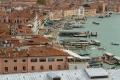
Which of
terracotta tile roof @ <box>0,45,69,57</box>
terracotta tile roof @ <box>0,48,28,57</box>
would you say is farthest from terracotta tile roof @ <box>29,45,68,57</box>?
terracotta tile roof @ <box>0,48,28,57</box>

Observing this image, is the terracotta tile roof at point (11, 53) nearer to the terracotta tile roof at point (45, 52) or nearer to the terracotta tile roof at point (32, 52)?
the terracotta tile roof at point (32, 52)

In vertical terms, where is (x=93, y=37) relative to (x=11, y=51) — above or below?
below

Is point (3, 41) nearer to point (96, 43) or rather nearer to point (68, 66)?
point (68, 66)

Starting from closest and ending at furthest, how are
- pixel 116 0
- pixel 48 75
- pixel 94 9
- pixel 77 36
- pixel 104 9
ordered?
pixel 48 75, pixel 77 36, pixel 94 9, pixel 104 9, pixel 116 0

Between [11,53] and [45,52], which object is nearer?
[11,53]

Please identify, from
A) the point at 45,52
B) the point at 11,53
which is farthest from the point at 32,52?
the point at 11,53

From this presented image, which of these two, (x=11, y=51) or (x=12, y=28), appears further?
(x=12, y=28)

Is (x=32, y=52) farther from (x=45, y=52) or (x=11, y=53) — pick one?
(x=11, y=53)

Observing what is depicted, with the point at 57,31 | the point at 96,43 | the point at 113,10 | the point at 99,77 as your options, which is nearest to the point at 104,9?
the point at 113,10

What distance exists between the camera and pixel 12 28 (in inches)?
772

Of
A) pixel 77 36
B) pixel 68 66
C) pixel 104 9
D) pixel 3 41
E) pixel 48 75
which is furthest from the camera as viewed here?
pixel 104 9

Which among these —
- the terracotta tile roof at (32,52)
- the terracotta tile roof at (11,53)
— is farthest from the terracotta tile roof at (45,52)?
the terracotta tile roof at (11,53)

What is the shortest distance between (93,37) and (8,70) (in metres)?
17.9

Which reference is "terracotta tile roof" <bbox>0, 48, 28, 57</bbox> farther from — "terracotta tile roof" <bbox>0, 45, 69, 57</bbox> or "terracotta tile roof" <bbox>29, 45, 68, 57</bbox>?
"terracotta tile roof" <bbox>29, 45, 68, 57</bbox>
